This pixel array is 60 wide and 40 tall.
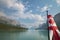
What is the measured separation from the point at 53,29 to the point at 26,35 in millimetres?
486

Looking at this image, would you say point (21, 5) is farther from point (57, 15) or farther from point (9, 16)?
point (57, 15)

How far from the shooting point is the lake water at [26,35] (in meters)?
2.62

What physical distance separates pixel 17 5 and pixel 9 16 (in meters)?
0.22

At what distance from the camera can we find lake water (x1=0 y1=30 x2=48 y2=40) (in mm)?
2619

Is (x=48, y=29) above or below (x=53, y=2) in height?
below

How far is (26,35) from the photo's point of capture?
8.77ft

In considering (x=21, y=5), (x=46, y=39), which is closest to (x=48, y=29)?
(x=46, y=39)

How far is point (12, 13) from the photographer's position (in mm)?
2666

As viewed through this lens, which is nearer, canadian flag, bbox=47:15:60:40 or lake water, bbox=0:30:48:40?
lake water, bbox=0:30:48:40

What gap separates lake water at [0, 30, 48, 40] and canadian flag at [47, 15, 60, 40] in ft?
0.34

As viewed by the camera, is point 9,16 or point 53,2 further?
point 53,2

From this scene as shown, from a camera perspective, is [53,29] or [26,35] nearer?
[26,35]

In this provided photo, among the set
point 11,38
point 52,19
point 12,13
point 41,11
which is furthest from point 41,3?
point 11,38

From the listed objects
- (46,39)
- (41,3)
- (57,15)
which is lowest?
(46,39)
